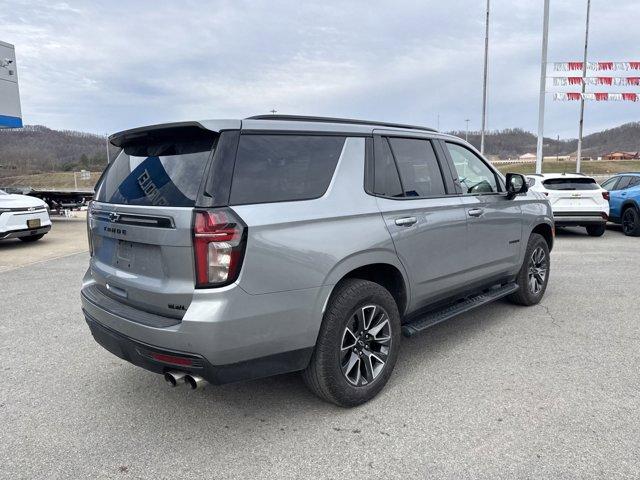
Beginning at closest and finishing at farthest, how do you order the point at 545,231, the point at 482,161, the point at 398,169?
the point at 398,169
the point at 482,161
the point at 545,231

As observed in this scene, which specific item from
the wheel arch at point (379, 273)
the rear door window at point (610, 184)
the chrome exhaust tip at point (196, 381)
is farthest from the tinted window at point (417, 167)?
the rear door window at point (610, 184)

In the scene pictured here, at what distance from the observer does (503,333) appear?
183 inches

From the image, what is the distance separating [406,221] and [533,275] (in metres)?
2.75

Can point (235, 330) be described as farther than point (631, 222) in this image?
No

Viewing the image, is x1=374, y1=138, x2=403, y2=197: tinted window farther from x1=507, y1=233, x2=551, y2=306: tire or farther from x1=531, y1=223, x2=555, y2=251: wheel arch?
x1=531, y1=223, x2=555, y2=251: wheel arch

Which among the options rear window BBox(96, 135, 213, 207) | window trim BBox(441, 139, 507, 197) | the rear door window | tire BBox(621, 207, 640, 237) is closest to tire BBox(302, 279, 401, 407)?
rear window BBox(96, 135, 213, 207)

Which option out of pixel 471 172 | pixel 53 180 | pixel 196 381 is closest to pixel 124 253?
pixel 196 381

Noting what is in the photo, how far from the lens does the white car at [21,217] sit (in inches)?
397

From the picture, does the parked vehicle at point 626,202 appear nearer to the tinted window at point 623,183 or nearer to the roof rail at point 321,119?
the tinted window at point 623,183

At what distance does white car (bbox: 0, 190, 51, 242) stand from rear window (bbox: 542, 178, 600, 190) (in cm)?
1171

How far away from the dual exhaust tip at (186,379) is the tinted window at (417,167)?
1.99 meters

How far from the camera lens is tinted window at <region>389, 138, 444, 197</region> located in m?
3.69

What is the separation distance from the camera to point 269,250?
2.65 meters

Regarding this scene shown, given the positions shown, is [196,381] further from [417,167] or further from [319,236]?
[417,167]
